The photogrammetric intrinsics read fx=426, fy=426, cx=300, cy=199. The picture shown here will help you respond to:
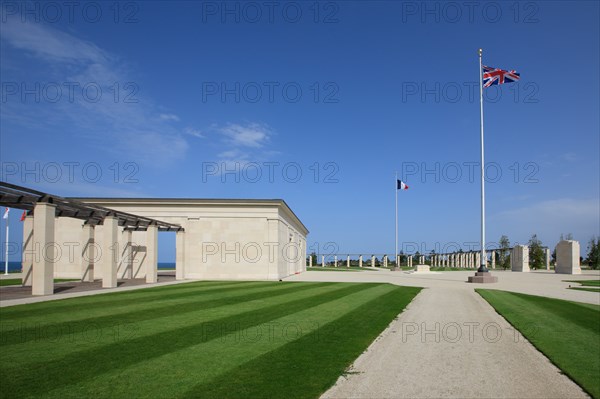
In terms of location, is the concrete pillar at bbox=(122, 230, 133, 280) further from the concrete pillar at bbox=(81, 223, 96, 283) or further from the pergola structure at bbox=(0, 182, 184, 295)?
the concrete pillar at bbox=(81, 223, 96, 283)

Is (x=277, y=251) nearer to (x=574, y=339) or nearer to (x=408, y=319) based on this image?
(x=408, y=319)

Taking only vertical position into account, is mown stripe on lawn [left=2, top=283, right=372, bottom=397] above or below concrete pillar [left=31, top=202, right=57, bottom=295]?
below

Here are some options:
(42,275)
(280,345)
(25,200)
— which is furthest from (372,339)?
(25,200)

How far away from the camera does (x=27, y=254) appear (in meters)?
31.8

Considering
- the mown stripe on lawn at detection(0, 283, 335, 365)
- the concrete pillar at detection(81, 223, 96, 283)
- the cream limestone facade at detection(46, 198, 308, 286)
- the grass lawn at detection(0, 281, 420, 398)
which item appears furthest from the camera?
the cream limestone facade at detection(46, 198, 308, 286)

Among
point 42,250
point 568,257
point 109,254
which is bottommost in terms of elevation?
point 568,257

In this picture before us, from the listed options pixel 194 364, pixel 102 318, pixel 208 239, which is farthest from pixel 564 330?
pixel 208 239

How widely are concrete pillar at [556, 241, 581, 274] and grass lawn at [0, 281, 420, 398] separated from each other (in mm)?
46590

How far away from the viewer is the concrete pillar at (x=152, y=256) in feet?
108

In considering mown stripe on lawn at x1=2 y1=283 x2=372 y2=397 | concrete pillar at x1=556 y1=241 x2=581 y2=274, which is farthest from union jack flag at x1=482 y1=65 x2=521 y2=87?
concrete pillar at x1=556 y1=241 x2=581 y2=274

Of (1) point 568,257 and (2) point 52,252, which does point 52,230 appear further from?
(1) point 568,257

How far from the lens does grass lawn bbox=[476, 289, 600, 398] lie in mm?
8477

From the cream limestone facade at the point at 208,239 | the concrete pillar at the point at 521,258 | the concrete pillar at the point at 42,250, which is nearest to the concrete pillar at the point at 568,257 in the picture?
the concrete pillar at the point at 521,258

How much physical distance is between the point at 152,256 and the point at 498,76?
29.7m
